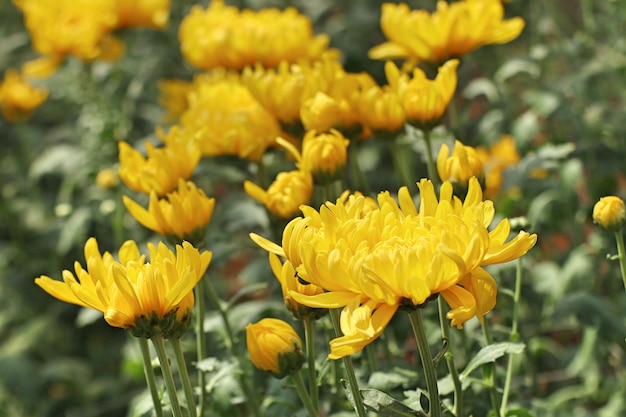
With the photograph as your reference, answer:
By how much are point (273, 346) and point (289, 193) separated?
0.96 feet

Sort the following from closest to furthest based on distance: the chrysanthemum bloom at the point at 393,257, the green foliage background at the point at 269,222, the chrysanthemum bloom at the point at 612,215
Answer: the chrysanthemum bloom at the point at 393,257 → the chrysanthemum bloom at the point at 612,215 → the green foliage background at the point at 269,222

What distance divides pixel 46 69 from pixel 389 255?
2.30 m

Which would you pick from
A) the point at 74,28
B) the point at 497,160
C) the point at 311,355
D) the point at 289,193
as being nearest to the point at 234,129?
the point at 289,193

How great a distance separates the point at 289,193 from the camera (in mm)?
1481

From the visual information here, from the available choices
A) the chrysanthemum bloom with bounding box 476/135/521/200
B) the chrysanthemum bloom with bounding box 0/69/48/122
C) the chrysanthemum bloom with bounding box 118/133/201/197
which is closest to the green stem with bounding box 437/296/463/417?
the chrysanthemum bloom with bounding box 118/133/201/197

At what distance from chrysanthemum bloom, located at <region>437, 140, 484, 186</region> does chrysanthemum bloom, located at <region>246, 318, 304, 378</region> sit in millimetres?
353

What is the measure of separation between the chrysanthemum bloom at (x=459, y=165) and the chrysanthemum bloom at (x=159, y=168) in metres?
0.43

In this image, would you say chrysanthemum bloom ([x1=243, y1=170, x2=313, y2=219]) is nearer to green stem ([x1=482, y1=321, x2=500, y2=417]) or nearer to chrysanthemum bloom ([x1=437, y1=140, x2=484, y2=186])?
chrysanthemum bloom ([x1=437, y1=140, x2=484, y2=186])

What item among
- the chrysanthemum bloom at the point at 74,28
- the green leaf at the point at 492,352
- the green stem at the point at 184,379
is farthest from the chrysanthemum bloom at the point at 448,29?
the chrysanthemum bloom at the point at 74,28

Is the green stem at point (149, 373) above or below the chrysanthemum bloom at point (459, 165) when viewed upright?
below

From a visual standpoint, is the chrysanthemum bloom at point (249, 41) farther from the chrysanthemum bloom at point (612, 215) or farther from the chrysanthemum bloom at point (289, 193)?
the chrysanthemum bloom at point (612, 215)

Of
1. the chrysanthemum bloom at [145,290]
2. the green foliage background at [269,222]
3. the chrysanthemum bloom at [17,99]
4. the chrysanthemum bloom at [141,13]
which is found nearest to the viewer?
the chrysanthemum bloom at [145,290]

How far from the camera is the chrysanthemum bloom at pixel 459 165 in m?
1.43

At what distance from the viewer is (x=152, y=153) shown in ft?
5.15
